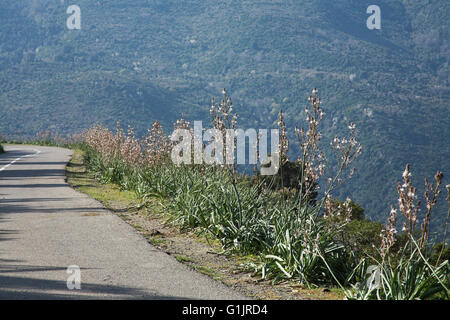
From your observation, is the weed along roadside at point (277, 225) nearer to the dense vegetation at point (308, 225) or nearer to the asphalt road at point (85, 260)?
the dense vegetation at point (308, 225)

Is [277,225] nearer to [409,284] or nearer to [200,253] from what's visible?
[200,253]

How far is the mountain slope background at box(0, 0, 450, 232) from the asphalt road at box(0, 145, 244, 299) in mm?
32746

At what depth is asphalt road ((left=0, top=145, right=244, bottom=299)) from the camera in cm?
501

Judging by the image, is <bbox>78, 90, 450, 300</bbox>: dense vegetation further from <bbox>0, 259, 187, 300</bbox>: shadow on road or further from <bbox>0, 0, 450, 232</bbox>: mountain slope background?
<bbox>0, 0, 450, 232</bbox>: mountain slope background

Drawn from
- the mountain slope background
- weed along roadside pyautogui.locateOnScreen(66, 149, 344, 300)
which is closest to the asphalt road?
weed along roadside pyautogui.locateOnScreen(66, 149, 344, 300)

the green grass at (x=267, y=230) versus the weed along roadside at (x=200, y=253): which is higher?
the green grass at (x=267, y=230)

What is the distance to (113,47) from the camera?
534ft

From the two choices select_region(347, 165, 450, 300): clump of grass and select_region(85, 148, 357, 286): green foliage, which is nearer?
select_region(347, 165, 450, 300): clump of grass

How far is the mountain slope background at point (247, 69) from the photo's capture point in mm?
87375

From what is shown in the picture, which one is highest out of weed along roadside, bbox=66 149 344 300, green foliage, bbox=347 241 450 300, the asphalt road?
green foliage, bbox=347 241 450 300

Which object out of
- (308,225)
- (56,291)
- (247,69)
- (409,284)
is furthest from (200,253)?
(247,69)

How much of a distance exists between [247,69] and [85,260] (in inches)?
5660

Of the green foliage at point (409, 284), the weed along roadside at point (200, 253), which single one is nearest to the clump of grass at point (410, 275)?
the green foliage at point (409, 284)

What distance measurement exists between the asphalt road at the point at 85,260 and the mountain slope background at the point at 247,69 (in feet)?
107
